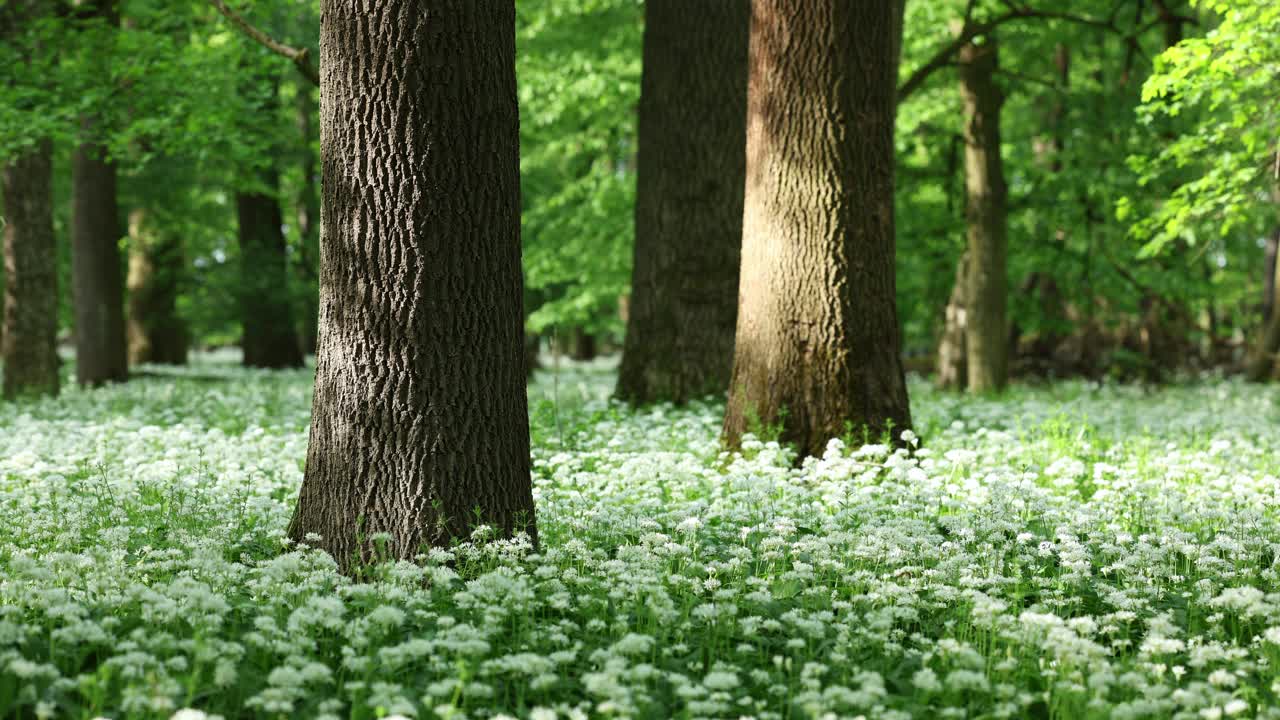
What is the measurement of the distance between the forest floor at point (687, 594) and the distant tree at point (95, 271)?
1024 centimetres

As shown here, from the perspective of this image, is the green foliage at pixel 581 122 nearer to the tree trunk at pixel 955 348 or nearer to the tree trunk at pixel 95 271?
the tree trunk at pixel 955 348

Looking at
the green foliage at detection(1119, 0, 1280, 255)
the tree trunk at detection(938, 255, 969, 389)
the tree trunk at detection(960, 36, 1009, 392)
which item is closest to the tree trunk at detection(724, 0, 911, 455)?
the green foliage at detection(1119, 0, 1280, 255)

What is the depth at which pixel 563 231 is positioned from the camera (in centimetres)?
1880

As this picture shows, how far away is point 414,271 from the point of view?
16.9 feet

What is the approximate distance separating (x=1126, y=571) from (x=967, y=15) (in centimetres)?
1063

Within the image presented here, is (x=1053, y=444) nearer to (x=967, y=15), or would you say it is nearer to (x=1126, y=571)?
(x=1126, y=571)

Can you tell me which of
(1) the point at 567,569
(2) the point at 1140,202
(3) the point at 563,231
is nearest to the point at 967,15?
(2) the point at 1140,202

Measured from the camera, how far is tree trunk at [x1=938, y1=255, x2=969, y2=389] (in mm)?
16969

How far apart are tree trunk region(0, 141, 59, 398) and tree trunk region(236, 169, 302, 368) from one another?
751 cm

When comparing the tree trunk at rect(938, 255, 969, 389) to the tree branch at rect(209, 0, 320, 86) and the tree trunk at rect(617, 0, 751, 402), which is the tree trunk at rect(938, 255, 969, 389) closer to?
the tree trunk at rect(617, 0, 751, 402)

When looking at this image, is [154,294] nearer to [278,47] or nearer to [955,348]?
[955,348]

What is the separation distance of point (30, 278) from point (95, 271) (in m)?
4.11

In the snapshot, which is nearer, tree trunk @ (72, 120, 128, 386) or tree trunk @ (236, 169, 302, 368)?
tree trunk @ (72, 120, 128, 386)

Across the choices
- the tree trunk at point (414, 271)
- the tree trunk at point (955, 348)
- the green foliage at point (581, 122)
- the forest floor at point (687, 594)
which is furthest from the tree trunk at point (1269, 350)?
the tree trunk at point (414, 271)
